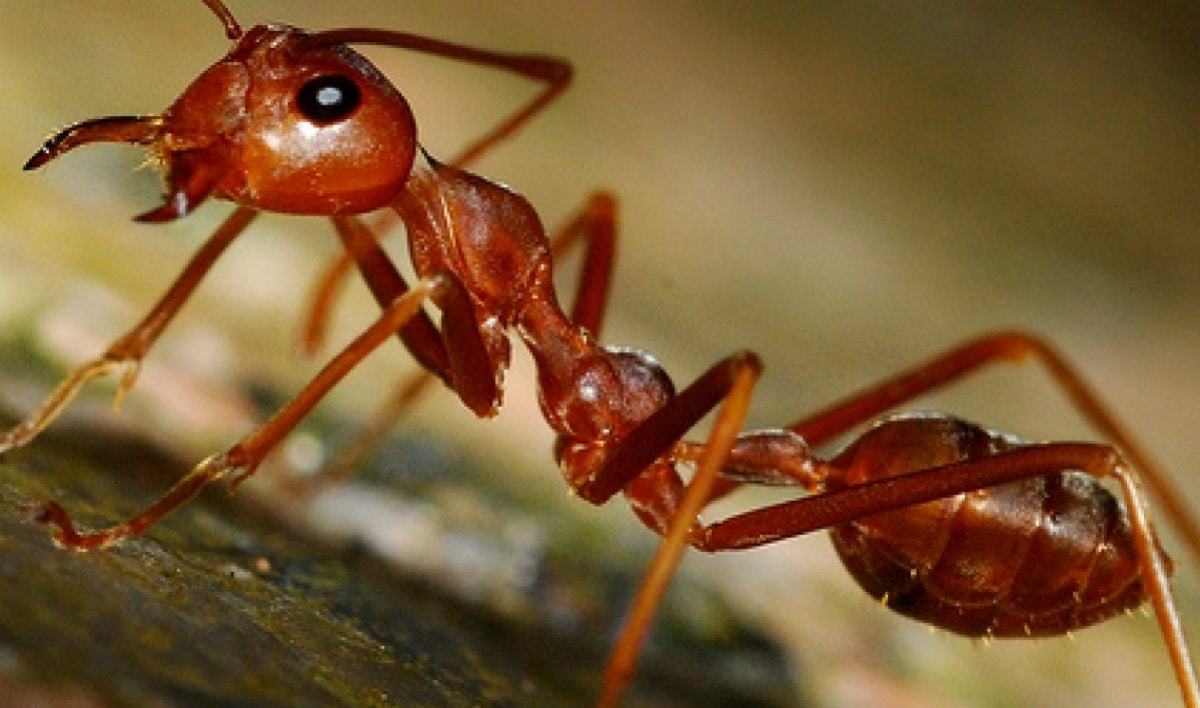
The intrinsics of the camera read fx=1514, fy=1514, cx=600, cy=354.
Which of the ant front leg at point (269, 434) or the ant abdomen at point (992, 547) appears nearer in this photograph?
the ant front leg at point (269, 434)

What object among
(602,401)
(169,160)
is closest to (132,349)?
(169,160)

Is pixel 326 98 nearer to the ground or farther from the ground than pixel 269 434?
farther from the ground

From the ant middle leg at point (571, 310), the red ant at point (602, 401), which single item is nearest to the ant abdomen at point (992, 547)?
the red ant at point (602, 401)

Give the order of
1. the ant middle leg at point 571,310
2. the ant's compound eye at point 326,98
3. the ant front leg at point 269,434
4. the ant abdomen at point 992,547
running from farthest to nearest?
the ant middle leg at point 571,310
the ant abdomen at point 992,547
the ant's compound eye at point 326,98
the ant front leg at point 269,434

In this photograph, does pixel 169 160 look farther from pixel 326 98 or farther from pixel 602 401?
pixel 602 401

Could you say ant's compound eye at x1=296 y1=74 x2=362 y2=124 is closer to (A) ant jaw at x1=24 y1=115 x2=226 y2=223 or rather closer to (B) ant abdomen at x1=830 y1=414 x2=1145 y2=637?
(A) ant jaw at x1=24 y1=115 x2=226 y2=223

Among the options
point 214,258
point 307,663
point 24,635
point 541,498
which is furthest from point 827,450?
point 24,635

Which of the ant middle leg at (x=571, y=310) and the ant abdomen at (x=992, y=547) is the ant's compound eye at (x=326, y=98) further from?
the ant abdomen at (x=992, y=547)
